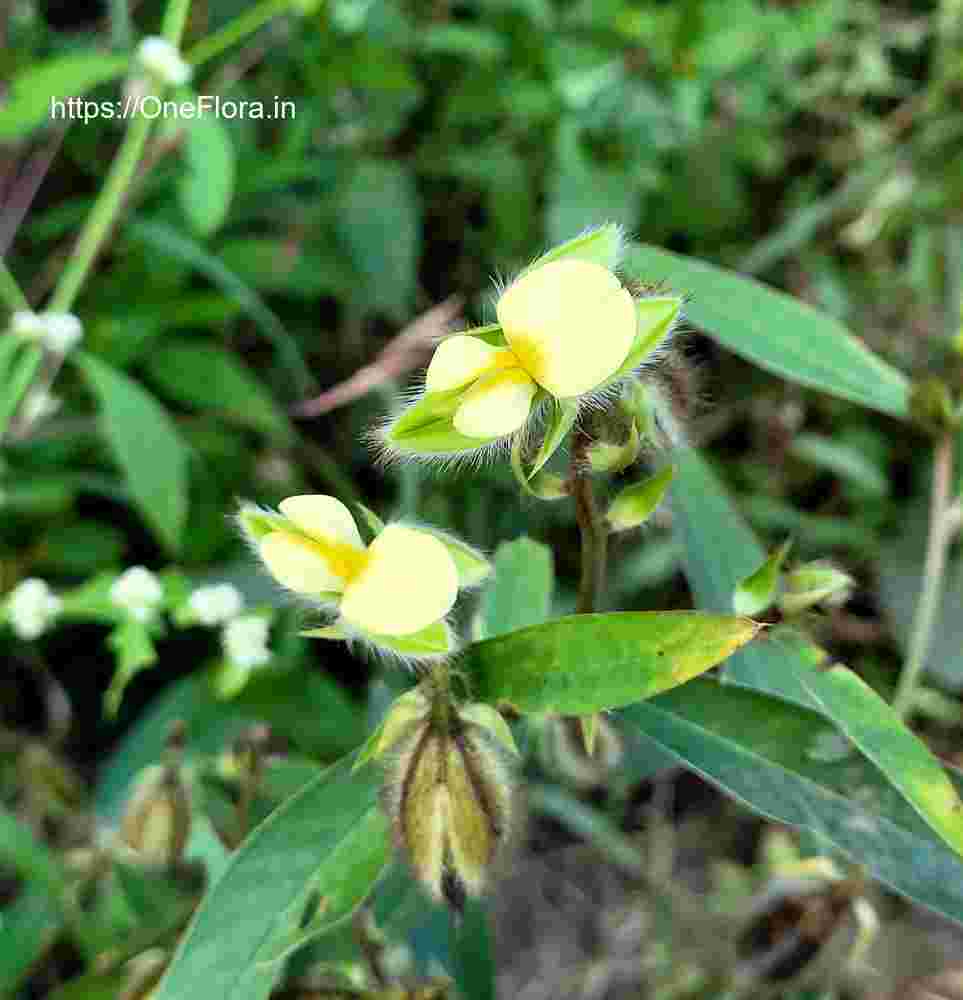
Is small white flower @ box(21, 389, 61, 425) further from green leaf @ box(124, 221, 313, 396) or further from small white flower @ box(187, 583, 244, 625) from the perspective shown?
small white flower @ box(187, 583, 244, 625)

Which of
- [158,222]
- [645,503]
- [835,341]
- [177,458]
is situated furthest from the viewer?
[158,222]

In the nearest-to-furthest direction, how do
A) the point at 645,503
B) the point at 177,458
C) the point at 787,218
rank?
1. the point at 645,503
2. the point at 177,458
3. the point at 787,218

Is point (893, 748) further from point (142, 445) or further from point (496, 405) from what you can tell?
point (142, 445)

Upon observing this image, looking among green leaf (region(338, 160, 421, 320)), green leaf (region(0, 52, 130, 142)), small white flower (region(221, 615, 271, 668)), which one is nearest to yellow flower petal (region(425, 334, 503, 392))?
small white flower (region(221, 615, 271, 668))

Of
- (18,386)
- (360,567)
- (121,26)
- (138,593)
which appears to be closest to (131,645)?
(138,593)

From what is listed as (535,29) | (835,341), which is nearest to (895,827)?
(835,341)

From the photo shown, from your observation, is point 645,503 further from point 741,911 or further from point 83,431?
point 83,431
